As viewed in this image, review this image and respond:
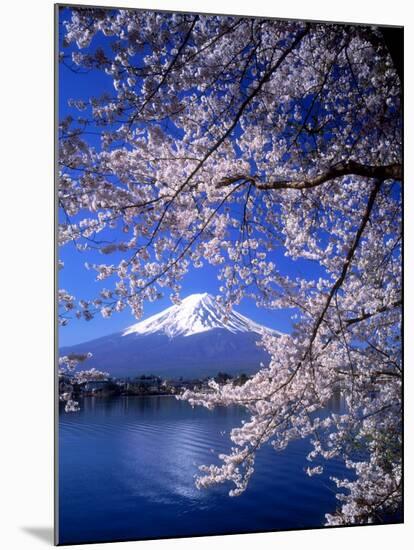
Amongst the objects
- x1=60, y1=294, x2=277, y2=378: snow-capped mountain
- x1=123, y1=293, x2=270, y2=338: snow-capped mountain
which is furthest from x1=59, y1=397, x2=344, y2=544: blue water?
x1=123, y1=293, x2=270, y2=338: snow-capped mountain

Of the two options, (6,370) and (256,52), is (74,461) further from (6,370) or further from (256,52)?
(256,52)

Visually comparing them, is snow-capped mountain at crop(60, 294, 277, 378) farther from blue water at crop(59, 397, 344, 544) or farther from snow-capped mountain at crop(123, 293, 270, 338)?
blue water at crop(59, 397, 344, 544)

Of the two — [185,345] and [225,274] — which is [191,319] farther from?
[225,274]

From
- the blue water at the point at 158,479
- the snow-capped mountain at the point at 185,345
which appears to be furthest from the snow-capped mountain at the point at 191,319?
the blue water at the point at 158,479

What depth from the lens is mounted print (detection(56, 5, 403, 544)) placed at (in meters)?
3.90

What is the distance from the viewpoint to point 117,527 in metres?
3.88

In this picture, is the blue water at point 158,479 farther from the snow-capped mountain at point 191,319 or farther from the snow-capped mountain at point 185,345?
the snow-capped mountain at point 191,319

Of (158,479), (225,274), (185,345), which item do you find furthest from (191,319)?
(158,479)

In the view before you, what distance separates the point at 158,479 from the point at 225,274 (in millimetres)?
1153

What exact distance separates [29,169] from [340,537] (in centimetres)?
261

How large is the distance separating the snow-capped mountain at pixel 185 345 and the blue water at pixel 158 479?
190 millimetres

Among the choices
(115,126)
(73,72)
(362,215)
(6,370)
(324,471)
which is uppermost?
(73,72)

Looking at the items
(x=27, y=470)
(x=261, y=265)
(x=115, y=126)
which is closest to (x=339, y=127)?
(x=261, y=265)

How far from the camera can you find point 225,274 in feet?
13.6
